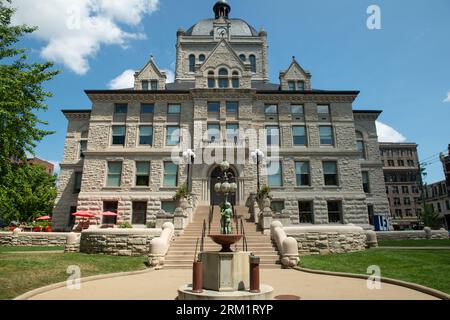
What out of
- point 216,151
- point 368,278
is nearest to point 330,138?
point 216,151

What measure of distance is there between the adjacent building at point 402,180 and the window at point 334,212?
60.9 metres

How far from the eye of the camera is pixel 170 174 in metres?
25.8

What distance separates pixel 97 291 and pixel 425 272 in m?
10.5

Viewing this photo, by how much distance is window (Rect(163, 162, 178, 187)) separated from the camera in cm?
2558

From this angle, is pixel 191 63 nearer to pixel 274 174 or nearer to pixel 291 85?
pixel 291 85

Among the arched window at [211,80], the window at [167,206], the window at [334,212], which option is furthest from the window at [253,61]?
the window at [167,206]

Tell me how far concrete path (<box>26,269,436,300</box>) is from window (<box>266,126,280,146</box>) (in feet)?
58.4

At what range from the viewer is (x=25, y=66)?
570 inches

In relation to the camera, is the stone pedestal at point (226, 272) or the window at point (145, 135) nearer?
the stone pedestal at point (226, 272)

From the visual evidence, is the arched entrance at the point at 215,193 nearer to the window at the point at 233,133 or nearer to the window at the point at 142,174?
the window at the point at 233,133

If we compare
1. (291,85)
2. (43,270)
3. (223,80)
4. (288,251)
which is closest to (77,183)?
(223,80)

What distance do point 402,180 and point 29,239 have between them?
8928 centimetres

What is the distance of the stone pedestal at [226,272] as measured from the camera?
687cm

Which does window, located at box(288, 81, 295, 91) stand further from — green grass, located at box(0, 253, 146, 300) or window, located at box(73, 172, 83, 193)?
window, located at box(73, 172, 83, 193)
